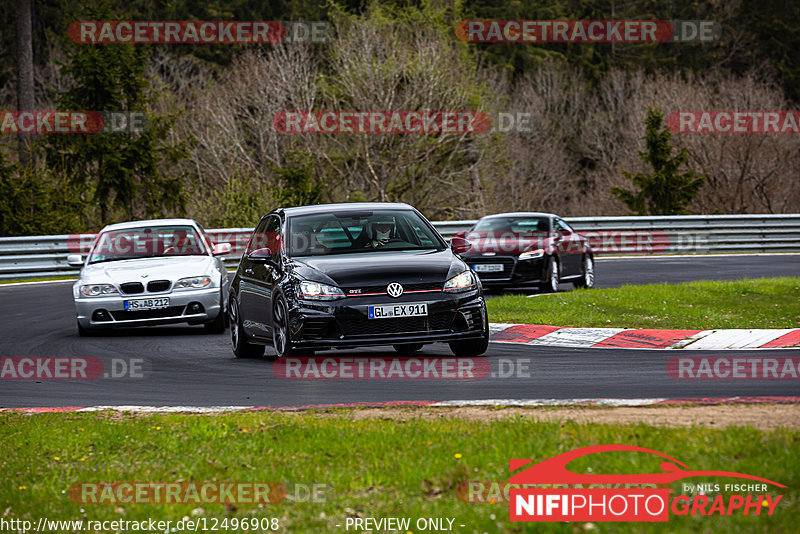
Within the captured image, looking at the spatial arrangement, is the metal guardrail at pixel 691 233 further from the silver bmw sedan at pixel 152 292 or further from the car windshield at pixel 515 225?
the silver bmw sedan at pixel 152 292

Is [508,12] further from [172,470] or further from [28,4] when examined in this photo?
[172,470]

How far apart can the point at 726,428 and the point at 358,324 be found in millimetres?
4679

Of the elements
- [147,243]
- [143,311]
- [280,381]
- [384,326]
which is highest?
[147,243]

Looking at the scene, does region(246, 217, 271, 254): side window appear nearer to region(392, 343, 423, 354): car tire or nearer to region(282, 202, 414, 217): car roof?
region(282, 202, 414, 217): car roof

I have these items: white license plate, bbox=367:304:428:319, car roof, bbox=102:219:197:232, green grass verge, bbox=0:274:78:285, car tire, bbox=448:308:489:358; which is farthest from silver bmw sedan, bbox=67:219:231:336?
green grass verge, bbox=0:274:78:285

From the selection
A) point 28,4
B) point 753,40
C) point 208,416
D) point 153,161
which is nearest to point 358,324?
point 208,416

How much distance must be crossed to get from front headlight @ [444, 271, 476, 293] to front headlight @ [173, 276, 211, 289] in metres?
5.13

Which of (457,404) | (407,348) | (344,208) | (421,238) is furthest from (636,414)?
(344,208)

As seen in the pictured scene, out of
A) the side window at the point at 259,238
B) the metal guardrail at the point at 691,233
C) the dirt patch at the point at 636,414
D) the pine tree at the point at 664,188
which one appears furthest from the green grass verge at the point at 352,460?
the pine tree at the point at 664,188

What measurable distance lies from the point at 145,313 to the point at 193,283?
733 mm

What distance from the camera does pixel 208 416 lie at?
850 cm

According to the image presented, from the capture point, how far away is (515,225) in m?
21.1

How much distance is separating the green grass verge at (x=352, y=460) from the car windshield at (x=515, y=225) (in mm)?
13062

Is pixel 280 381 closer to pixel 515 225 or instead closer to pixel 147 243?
pixel 147 243
